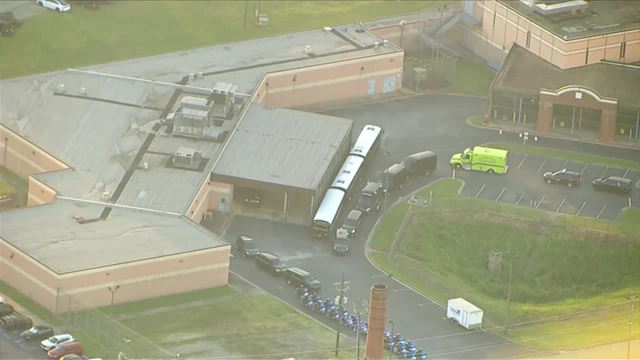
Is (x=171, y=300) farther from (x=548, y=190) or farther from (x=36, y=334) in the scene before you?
(x=548, y=190)

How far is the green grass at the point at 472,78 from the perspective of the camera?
176m

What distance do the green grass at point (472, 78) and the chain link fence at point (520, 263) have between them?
79.9 feet

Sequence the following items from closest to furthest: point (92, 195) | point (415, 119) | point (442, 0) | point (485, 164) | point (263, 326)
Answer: point (263, 326), point (92, 195), point (485, 164), point (415, 119), point (442, 0)

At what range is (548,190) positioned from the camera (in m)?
157

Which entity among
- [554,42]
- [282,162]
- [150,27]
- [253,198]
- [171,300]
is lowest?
[171,300]

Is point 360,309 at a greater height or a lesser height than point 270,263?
lesser

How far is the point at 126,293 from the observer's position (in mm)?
135750

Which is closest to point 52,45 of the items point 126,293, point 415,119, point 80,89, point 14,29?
point 14,29

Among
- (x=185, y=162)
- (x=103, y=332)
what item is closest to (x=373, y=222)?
(x=185, y=162)

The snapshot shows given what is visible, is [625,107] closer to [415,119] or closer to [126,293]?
[415,119]

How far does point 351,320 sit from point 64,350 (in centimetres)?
1986

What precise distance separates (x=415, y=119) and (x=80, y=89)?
93.7 feet

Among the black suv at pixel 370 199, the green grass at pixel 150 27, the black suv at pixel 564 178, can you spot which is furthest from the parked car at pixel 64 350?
the green grass at pixel 150 27

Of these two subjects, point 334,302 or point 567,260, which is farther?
point 567,260
